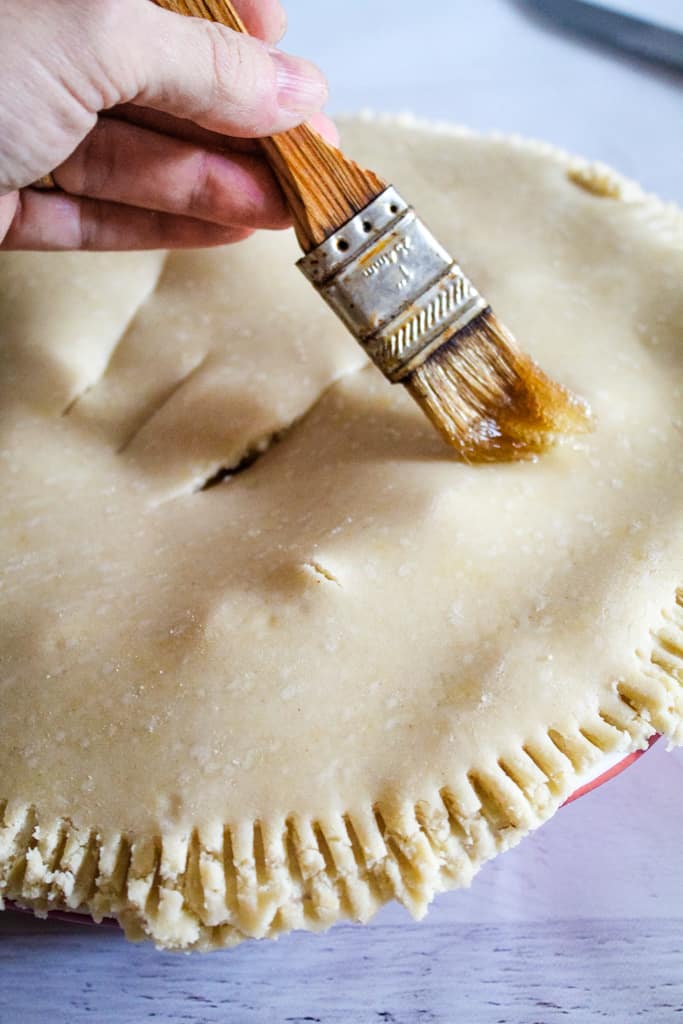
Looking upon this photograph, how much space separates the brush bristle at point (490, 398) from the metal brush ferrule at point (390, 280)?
0.12 feet

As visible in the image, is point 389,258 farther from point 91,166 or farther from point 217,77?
point 91,166

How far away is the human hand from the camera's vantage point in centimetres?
113

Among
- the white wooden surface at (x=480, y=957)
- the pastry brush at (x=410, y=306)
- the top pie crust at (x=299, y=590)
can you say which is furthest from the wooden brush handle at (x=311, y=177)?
the white wooden surface at (x=480, y=957)

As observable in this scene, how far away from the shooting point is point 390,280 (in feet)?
4.40

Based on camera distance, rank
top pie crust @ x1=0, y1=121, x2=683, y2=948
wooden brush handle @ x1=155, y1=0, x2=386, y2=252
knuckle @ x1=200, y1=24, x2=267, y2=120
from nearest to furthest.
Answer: top pie crust @ x1=0, y1=121, x2=683, y2=948 < knuckle @ x1=200, y1=24, x2=267, y2=120 < wooden brush handle @ x1=155, y1=0, x2=386, y2=252

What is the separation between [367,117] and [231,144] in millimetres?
577

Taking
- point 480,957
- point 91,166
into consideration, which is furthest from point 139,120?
point 480,957

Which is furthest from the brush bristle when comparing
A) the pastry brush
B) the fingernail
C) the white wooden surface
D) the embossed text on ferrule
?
the white wooden surface

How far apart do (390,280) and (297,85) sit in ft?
0.88

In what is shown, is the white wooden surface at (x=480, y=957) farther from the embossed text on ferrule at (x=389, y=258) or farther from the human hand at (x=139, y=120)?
the human hand at (x=139, y=120)

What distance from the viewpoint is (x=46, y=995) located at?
1.31m

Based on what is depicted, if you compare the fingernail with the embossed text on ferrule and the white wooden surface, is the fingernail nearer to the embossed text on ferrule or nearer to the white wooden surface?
the embossed text on ferrule

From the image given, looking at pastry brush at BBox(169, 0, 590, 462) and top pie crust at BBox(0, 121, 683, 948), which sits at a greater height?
pastry brush at BBox(169, 0, 590, 462)

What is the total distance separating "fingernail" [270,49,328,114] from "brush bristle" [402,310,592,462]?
0.35m
